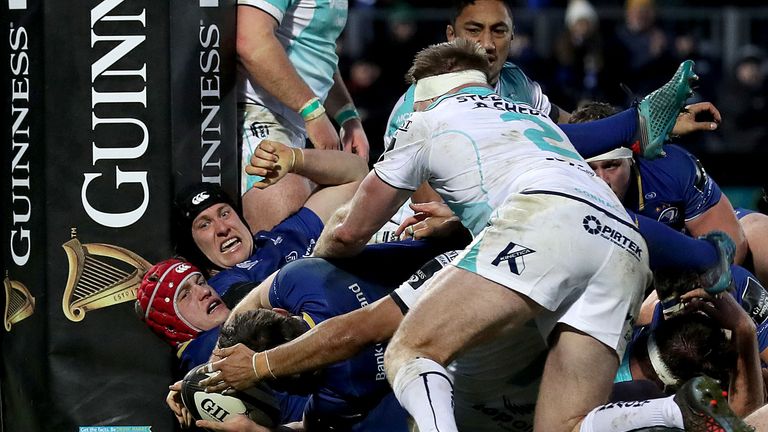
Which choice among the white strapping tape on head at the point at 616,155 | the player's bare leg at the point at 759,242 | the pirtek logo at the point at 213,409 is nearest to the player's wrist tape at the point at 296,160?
the pirtek logo at the point at 213,409

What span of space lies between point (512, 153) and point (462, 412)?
1.19 metres

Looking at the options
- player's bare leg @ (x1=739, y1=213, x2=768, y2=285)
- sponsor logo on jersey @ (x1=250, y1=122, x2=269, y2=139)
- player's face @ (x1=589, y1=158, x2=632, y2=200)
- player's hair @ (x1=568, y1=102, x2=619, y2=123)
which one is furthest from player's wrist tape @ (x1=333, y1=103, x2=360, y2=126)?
player's bare leg @ (x1=739, y1=213, x2=768, y2=285)

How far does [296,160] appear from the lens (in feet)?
19.6

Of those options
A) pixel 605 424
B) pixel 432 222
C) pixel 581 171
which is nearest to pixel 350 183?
pixel 432 222

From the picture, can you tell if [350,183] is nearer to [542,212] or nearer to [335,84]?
[335,84]

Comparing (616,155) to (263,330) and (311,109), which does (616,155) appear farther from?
(263,330)

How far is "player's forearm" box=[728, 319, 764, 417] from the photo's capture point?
213 inches

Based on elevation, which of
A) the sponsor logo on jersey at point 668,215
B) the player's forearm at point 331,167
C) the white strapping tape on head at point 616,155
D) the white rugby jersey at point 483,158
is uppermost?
the white rugby jersey at point 483,158

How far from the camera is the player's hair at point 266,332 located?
17.0 ft

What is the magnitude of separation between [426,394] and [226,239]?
238 centimetres

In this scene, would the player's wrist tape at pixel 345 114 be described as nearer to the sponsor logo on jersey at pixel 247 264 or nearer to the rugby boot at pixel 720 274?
the sponsor logo on jersey at pixel 247 264

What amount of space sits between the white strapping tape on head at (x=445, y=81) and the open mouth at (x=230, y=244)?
161cm

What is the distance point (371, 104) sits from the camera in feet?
42.3

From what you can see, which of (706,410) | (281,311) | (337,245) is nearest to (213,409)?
(281,311)
